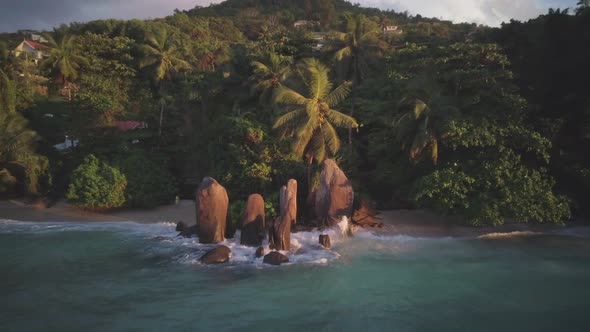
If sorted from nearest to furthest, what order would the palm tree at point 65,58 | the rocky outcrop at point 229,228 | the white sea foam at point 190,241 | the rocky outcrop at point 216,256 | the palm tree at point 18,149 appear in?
the rocky outcrop at point 216,256 < the white sea foam at point 190,241 < the rocky outcrop at point 229,228 < the palm tree at point 18,149 < the palm tree at point 65,58

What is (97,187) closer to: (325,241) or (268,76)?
(268,76)

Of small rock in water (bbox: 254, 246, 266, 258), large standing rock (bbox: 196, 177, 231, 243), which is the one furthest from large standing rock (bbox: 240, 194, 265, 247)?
small rock in water (bbox: 254, 246, 266, 258)

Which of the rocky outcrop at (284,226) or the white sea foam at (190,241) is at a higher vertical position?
the rocky outcrop at (284,226)

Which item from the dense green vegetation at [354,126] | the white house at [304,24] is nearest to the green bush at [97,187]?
the dense green vegetation at [354,126]

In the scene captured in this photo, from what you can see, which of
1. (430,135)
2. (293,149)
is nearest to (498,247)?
(430,135)

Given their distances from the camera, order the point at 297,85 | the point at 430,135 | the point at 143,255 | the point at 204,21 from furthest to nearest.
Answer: the point at 204,21
the point at 297,85
the point at 430,135
the point at 143,255

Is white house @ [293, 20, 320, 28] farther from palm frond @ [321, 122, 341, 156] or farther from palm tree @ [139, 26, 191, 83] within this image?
palm frond @ [321, 122, 341, 156]

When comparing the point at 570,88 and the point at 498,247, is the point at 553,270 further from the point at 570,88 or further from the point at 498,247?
the point at 570,88

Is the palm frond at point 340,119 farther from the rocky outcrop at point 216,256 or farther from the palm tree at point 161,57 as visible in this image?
the palm tree at point 161,57
